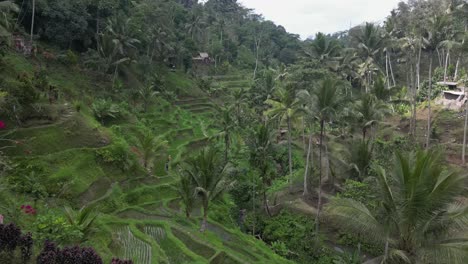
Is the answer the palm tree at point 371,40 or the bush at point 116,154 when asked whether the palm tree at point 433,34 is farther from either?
the bush at point 116,154

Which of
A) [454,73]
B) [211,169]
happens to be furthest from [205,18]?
[211,169]

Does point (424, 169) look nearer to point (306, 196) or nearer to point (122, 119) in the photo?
point (306, 196)

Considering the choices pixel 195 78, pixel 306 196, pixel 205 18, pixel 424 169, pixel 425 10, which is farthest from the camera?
pixel 205 18

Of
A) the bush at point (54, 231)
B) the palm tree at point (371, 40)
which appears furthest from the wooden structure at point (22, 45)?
the palm tree at point (371, 40)

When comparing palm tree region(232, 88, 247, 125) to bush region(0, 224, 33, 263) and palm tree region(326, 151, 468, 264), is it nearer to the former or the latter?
palm tree region(326, 151, 468, 264)

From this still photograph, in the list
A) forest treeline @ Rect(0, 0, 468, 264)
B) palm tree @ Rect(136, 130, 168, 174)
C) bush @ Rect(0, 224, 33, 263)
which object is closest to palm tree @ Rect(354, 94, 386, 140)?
forest treeline @ Rect(0, 0, 468, 264)

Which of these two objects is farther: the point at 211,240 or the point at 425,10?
the point at 425,10
